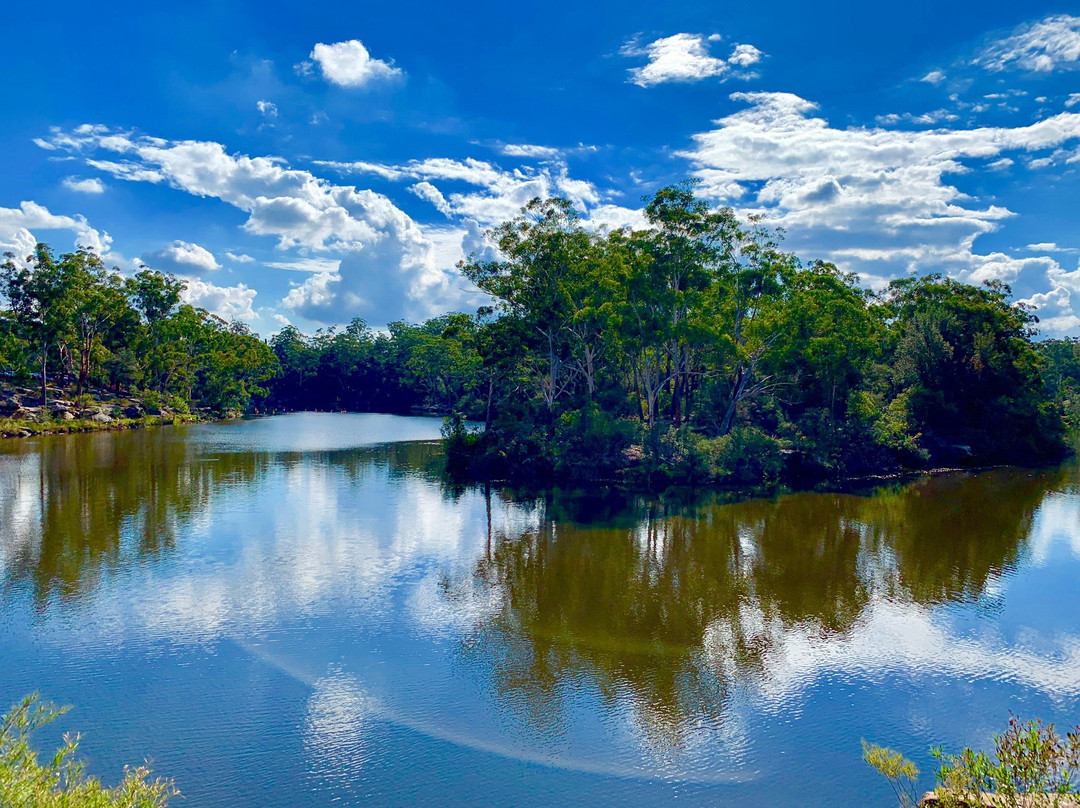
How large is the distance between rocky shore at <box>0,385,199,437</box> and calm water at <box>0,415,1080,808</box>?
1213 inches

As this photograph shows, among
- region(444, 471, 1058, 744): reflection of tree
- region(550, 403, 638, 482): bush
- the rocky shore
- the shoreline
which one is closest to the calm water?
region(444, 471, 1058, 744): reflection of tree

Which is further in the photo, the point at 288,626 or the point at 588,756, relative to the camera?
the point at 288,626

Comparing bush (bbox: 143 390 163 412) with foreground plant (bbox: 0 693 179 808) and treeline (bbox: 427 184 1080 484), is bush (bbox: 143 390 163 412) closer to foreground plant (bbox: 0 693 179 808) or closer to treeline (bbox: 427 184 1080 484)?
treeline (bbox: 427 184 1080 484)

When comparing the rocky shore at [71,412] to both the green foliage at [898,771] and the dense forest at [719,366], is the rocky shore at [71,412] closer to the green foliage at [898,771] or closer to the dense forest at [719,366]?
the dense forest at [719,366]

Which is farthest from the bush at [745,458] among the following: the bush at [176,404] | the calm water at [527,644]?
the bush at [176,404]

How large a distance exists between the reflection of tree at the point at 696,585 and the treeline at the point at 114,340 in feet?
181

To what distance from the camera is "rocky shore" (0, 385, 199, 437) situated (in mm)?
54062

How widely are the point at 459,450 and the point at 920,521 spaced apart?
75.7 feet

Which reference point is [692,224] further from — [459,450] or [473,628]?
[473,628]

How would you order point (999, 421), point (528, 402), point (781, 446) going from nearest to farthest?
point (781, 446) → point (528, 402) → point (999, 421)

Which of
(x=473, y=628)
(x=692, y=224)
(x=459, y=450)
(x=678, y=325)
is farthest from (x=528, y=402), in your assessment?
(x=473, y=628)

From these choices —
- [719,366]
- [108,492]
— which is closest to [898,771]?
[108,492]

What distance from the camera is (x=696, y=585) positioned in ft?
62.1

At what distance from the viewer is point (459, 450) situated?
40094 millimetres
